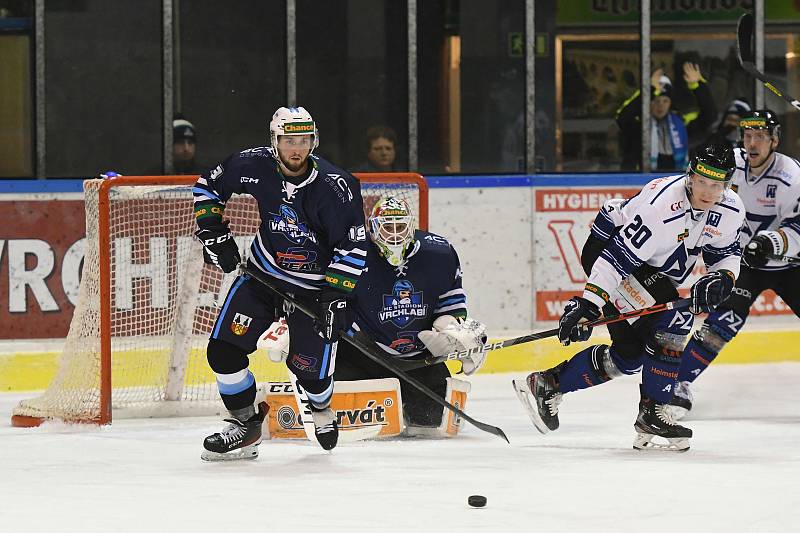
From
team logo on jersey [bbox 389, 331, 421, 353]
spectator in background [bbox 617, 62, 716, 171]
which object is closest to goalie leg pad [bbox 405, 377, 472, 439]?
team logo on jersey [bbox 389, 331, 421, 353]

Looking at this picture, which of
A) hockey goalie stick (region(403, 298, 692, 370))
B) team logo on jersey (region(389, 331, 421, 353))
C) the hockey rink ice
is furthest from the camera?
team logo on jersey (region(389, 331, 421, 353))

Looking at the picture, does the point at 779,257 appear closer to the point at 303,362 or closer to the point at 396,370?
the point at 396,370

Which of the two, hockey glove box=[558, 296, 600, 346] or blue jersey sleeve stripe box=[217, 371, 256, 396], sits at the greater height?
hockey glove box=[558, 296, 600, 346]

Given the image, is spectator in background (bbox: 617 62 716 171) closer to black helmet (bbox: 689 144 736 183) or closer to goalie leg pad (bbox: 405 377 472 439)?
goalie leg pad (bbox: 405 377 472 439)

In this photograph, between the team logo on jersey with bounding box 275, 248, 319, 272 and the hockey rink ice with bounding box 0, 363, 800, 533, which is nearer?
the hockey rink ice with bounding box 0, 363, 800, 533

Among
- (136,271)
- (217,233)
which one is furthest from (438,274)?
(136,271)

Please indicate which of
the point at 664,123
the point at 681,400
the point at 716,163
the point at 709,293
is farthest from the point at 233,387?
the point at 664,123

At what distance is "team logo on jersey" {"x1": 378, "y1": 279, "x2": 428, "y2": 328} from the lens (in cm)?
527

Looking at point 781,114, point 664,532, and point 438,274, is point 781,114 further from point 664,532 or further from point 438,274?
point 664,532

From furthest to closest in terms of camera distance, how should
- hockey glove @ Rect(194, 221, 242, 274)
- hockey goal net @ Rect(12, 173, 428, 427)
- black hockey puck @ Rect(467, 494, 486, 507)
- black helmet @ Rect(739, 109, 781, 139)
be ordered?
black helmet @ Rect(739, 109, 781, 139) → hockey goal net @ Rect(12, 173, 428, 427) → hockey glove @ Rect(194, 221, 242, 274) → black hockey puck @ Rect(467, 494, 486, 507)

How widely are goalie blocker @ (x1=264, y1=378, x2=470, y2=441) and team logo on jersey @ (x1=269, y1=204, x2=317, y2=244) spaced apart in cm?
63

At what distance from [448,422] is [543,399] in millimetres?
327

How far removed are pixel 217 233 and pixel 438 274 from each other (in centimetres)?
85

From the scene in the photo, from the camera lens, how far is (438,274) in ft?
17.4
